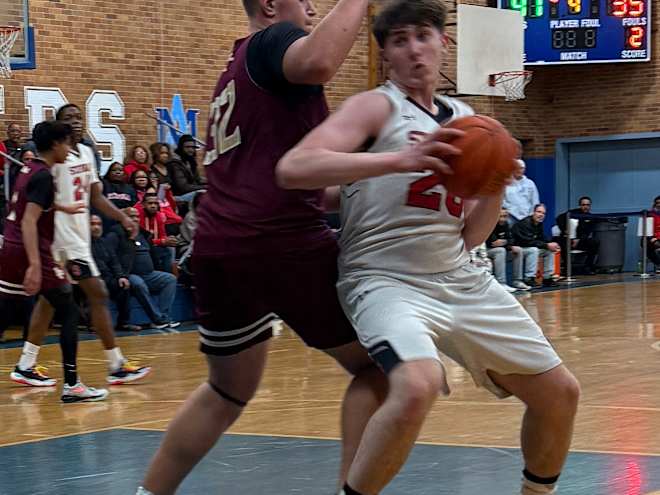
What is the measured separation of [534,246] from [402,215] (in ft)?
52.0

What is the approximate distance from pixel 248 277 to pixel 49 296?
4.60 meters

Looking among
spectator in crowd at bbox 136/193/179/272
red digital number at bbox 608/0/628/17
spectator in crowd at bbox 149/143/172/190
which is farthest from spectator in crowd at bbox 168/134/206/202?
red digital number at bbox 608/0/628/17

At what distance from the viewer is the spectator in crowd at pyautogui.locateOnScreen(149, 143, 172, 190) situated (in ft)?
52.8

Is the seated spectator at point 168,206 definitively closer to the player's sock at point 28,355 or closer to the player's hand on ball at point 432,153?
the player's sock at point 28,355

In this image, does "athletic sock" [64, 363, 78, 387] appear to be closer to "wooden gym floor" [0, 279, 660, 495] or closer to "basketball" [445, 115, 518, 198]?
"wooden gym floor" [0, 279, 660, 495]

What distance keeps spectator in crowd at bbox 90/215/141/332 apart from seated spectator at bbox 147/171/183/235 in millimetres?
1924

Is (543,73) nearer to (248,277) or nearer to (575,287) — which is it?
(575,287)

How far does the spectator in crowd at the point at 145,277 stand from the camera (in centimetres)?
1359

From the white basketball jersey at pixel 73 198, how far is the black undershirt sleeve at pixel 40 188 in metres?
0.24

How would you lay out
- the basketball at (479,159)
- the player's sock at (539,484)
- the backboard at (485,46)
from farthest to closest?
the backboard at (485,46) → the player's sock at (539,484) → the basketball at (479,159)

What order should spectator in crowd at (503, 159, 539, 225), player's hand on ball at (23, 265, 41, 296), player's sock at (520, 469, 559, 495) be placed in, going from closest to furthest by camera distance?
player's sock at (520, 469, 559, 495) → player's hand on ball at (23, 265, 41, 296) → spectator in crowd at (503, 159, 539, 225)

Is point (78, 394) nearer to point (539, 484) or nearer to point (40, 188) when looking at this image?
point (40, 188)

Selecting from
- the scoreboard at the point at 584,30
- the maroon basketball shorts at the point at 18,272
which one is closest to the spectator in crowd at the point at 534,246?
the scoreboard at the point at 584,30

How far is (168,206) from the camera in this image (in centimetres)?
1557
